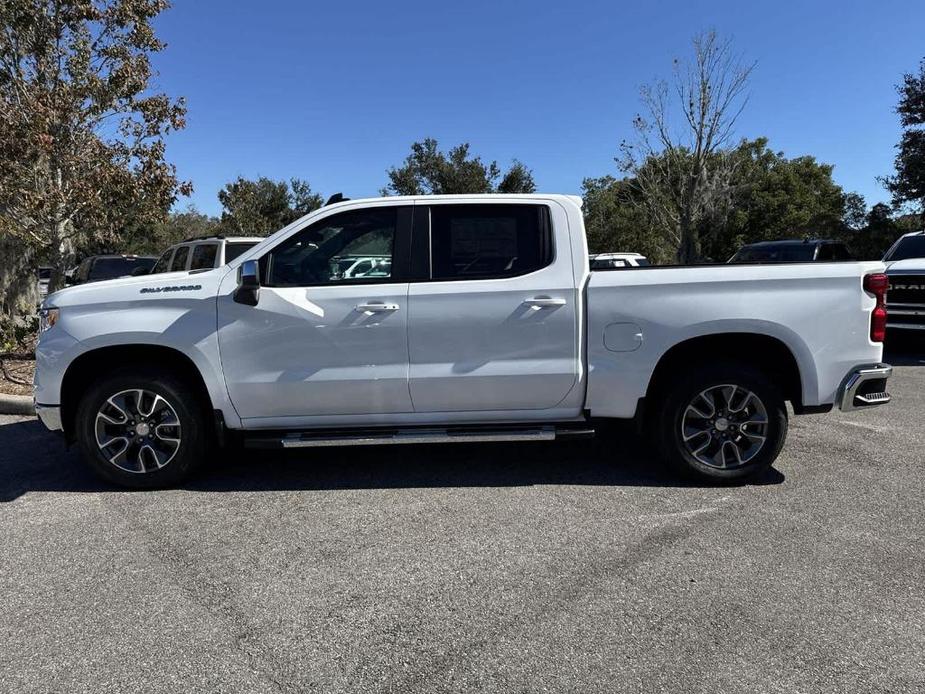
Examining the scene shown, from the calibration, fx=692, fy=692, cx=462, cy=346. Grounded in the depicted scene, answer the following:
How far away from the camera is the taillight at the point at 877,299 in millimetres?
4527

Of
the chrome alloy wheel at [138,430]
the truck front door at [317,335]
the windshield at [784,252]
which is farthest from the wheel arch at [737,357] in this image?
the windshield at [784,252]

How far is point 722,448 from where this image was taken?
186 inches

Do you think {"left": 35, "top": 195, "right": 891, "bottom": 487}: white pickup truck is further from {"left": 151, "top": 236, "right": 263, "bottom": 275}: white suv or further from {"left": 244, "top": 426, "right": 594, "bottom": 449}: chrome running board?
{"left": 151, "top": 236, "right": 263, "bottom": 275}: white suv

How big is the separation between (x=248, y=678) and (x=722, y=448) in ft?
11.1

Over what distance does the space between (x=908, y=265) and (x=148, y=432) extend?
10.4 m

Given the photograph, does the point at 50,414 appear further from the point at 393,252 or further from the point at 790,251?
the point at 790,251

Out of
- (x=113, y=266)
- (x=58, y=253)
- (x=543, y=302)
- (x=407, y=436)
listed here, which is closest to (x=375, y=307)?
(x=407, y=436)

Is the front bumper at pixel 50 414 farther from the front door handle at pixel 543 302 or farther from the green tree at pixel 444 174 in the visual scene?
the green tree at pixel 444 174

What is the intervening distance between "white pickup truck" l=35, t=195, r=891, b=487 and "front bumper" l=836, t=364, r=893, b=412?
0.01 metres

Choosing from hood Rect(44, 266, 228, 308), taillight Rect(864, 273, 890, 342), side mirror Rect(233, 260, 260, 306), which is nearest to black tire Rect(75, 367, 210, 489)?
hood Rect(44, 266, 228, 308)

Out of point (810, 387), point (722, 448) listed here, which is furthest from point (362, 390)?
point (810, 387)

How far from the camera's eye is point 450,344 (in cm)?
461

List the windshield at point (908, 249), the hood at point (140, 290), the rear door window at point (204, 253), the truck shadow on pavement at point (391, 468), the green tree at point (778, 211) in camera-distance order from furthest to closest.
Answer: the green tree at point (778, 211), the rear door window at point (204, 253), the windshield at point (908, 249), the truck shadow on pavement at point (391, 468), the hood at point (140, 290)

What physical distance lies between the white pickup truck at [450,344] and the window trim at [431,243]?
14 mm
